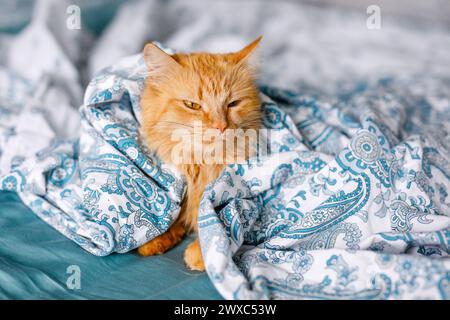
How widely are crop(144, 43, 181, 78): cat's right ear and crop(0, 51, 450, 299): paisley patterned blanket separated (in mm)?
149

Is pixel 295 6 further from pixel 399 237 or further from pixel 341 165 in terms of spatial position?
pixel 399 237

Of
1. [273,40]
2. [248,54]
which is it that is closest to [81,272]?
[248,54]

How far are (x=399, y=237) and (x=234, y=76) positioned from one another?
2.58 ft

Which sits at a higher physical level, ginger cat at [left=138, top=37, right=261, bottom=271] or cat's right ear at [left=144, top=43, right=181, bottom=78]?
cat's right ear at [left=144, top=43, right=181, bottom=78]

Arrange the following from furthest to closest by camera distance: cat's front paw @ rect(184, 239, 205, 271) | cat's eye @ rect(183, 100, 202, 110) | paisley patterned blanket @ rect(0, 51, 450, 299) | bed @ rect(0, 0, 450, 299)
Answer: bed @ rect(0, 0, 450, 299)
cat's eye @ rect(183, 100, 202, 110)
cat's front paw @ rect(184, 239, 205, 271)
paisley patterned blanket @ rect(0, 51, 450, 299)

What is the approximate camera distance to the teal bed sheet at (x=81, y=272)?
4.52ft

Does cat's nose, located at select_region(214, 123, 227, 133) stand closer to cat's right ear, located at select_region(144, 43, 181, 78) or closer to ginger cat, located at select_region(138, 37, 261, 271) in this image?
ginger cat, located at select_region(138, 37, 261, 271)

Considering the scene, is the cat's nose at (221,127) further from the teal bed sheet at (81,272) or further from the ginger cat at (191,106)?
the teal bed sheet at (81,272)

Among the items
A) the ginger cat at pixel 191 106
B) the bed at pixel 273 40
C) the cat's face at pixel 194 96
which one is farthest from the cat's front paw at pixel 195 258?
the bed at pixel 273 40

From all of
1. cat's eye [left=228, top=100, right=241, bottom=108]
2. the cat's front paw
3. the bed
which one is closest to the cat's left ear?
cat's eye [left=228, top=100, right=241, bottom=108]

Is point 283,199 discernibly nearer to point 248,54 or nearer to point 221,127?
point 221,127

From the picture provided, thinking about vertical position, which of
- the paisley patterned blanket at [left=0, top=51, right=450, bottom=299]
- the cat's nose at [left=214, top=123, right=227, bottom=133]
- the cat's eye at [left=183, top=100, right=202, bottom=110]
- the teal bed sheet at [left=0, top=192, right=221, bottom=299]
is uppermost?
the cat's eye at [left=183, top=100, right=202, bottom=110]

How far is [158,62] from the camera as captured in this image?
63.2 inches

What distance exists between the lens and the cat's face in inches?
61.8
